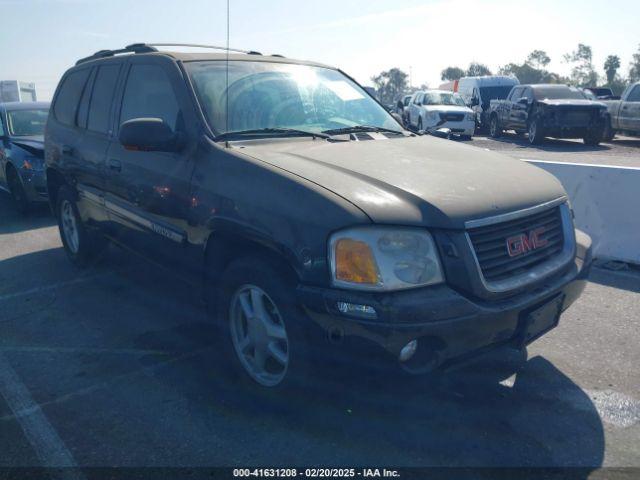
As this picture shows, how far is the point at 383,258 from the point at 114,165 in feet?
8.59

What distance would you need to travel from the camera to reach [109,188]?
14.8 feet

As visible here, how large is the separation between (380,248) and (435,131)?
288 cm

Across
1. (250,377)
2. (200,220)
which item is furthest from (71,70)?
(250,377)

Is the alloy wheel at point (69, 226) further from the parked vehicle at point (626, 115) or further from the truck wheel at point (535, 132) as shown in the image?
the parked vehicle at point (626, 115)

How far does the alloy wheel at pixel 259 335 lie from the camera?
3.06 meters

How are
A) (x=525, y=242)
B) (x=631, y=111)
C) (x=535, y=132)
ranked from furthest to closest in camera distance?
(x=535, y=132)
(x=631, y=111)
(x=525, y=242)

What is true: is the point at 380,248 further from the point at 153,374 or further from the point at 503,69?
the point at 503,69

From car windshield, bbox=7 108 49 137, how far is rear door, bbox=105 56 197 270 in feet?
17.9

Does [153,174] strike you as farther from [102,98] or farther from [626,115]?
[626,115]

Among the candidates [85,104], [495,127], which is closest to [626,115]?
[495,127]

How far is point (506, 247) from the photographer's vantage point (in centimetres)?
287

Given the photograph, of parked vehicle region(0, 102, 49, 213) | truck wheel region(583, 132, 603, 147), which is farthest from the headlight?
truck wheel region(583, 132, 603, 147)

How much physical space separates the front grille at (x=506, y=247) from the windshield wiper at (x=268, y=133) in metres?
1.42

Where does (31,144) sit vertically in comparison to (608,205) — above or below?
below
